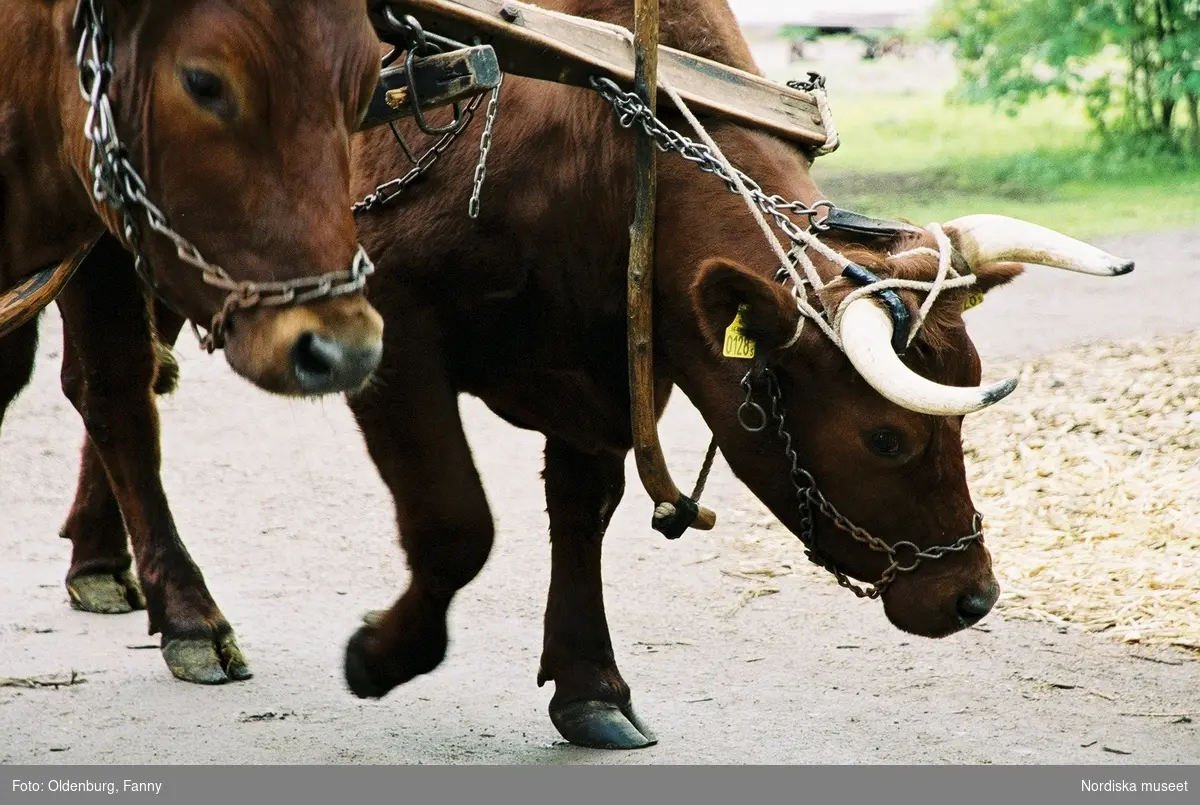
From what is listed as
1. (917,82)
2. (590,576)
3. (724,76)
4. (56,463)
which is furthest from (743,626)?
(917,82)

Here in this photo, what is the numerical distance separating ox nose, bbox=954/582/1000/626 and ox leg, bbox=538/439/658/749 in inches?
40.0

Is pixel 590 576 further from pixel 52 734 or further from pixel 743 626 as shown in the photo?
pixel 52 734

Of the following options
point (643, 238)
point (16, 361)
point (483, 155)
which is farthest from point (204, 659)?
point (643, 238)

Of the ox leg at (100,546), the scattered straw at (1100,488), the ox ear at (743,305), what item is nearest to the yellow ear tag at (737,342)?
the ox ear at (743,305)

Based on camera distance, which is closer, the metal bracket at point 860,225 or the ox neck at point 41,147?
the ox neck at point 41,147

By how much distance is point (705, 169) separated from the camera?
12.6 feet

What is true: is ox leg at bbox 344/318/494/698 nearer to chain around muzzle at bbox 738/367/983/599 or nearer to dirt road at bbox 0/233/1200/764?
dirt road at bbox 0/233/1200/764

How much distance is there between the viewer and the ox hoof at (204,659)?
4.82 meters

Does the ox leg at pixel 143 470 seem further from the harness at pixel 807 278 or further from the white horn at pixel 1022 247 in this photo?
the white horn at pixel 1022 247

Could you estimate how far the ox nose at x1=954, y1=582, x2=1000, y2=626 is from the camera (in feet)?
12.5

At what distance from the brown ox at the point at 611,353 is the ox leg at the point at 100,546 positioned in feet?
5.05

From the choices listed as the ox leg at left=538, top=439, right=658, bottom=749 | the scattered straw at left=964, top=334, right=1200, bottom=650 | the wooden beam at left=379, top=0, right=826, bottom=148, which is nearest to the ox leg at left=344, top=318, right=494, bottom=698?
Answer: the ox leg at left=538, top=439, right=658, bottom=749

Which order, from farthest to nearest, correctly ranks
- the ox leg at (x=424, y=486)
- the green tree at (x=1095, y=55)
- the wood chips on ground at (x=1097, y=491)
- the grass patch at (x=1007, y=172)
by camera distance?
the green tree at (x=1095, y=55) < the grass patch at (x=1007, y=172) < the wood chips on ground at (x=1097, y=491) < the ox leg at (x=424, y=486)

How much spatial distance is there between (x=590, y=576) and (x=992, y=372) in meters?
4.56
